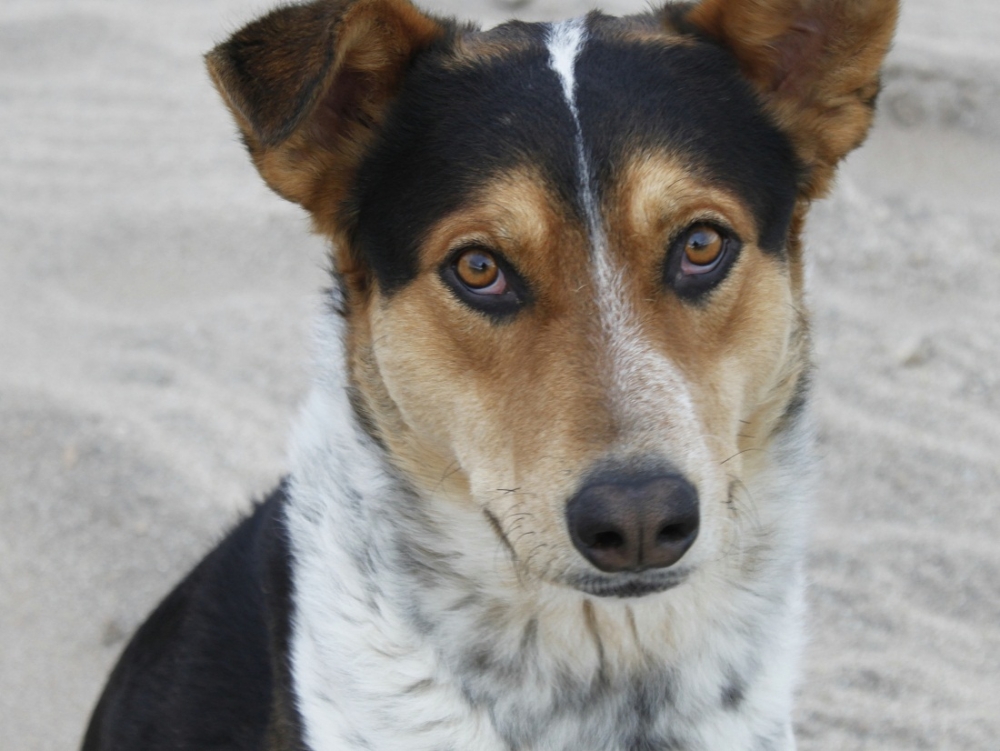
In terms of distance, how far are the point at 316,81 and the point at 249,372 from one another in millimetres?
3880

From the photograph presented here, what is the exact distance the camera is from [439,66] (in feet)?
10.9

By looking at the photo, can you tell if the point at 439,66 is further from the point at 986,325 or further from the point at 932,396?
the point at 986,325

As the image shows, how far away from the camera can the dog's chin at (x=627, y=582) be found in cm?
280

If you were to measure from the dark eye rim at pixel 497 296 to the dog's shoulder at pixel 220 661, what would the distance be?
995mm

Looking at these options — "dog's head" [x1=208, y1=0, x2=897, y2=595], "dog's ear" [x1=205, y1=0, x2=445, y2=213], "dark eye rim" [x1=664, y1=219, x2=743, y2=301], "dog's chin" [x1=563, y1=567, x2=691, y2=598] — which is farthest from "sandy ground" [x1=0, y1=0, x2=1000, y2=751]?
"dog's chin" [x1=563, y1=567, x2=691, y2=598]

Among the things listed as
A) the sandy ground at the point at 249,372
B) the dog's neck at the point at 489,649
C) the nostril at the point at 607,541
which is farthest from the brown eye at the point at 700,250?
the sandy ground at the point at 249,372

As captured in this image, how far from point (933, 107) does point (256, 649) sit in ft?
19.1

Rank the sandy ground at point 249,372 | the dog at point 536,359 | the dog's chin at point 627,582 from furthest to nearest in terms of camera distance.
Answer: the sandy ground at point 249,372, the dog at point 536,359, the dog's chin at point 627,582

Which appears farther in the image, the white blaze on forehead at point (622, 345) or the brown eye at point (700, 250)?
the brown eye at point (700, 250)

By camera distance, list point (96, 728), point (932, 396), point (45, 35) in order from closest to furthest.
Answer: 1. point (96, 728)
2. point (932, 396)
3. point (45, 35)

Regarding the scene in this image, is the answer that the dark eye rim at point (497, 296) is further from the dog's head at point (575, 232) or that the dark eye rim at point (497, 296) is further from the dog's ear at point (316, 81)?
the dog's ear at point (316, 81)

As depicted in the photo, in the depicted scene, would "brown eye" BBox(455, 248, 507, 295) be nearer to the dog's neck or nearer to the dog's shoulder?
the dog's neck

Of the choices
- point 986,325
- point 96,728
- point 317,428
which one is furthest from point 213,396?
point 986,325

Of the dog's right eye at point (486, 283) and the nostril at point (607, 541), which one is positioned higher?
the dog's right eye at point (486, 283)
